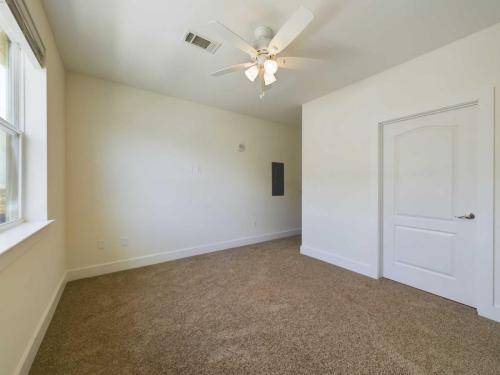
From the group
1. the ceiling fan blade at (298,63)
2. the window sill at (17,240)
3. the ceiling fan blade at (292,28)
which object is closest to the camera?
the window sill at (17,240)

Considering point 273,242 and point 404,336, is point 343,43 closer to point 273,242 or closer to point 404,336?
point 404,336

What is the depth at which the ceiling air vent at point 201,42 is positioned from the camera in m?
1.98

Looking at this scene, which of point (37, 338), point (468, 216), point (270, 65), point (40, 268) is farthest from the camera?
point (468, 216)

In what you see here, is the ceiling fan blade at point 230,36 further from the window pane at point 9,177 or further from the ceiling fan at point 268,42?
the window pane at point 9,177

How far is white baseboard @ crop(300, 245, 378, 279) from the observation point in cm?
272

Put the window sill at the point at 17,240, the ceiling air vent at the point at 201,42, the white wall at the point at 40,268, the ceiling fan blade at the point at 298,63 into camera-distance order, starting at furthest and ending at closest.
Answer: the ceiling fan blade at the point at 298,63
the ceiling air vent at the point at 201,42
the white wall at the point at 40,268
the window sill at the point at 17,240

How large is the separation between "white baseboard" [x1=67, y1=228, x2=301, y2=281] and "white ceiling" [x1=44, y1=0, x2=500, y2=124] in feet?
7.99

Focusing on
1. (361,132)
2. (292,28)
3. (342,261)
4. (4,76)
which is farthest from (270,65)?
(342,261)

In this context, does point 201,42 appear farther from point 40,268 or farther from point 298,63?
point 40,268

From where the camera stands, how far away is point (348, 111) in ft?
9.73

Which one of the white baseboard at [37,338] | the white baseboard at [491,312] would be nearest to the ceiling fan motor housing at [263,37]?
the white baseboard at [37,338]

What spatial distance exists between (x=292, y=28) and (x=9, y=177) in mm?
2378

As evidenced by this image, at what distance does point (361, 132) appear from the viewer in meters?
2.82

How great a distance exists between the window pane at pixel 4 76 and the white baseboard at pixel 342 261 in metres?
3.72
